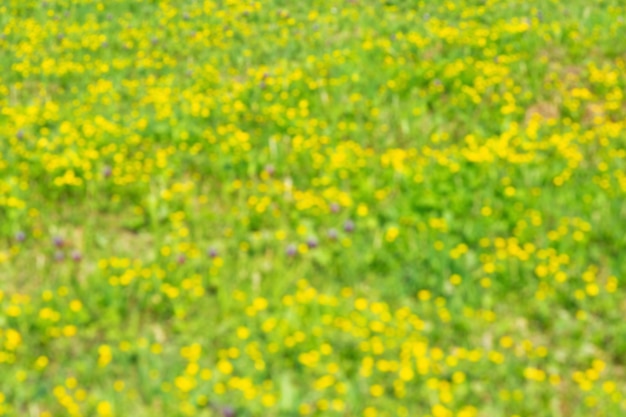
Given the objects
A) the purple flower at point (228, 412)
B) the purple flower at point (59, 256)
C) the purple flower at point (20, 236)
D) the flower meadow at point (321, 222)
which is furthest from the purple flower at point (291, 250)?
the purple flower at point (20, 236)

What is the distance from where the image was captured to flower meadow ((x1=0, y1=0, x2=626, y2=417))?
440 cm

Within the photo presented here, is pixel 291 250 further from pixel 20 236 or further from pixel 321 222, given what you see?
pixel 20 236

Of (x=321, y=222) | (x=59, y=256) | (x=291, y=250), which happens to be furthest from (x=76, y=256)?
(x=321, y=222)

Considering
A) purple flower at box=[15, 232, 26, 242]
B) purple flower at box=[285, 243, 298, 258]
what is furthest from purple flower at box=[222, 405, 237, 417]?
purple flower at box=[15, 232, 26, 242]

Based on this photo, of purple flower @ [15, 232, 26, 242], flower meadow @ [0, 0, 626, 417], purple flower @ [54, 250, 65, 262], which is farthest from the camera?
purple flower @ [15, 232, 26, 242]

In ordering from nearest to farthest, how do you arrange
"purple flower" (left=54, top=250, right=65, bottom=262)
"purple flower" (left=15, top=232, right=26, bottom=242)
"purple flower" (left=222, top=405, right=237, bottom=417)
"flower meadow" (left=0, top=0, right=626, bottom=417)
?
"purple flower" (left=222, top=405, right=237, bottom=417), "flower meadow" (left=0, top=0, right=626, bottom=417), "purple flower" (left=54, top=250, right=65, bottom=262), "purple flower" (left=15, top=232, right=26, bottom=242)

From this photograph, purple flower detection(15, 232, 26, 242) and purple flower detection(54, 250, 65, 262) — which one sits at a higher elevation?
purple flower detection(15, 232, 26, 242)

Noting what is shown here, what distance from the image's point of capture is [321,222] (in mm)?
5664

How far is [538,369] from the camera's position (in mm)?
4461

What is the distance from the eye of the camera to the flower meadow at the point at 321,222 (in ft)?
14.4

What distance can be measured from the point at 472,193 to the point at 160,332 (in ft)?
8.33

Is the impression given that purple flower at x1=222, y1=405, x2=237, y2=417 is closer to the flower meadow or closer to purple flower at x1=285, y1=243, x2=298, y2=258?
the flower meadow

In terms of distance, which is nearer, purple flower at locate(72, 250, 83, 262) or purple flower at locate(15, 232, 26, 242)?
purple flower at locate(72, 250, 83, 262)

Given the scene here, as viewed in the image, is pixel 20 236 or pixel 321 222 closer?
pixel 20 236
